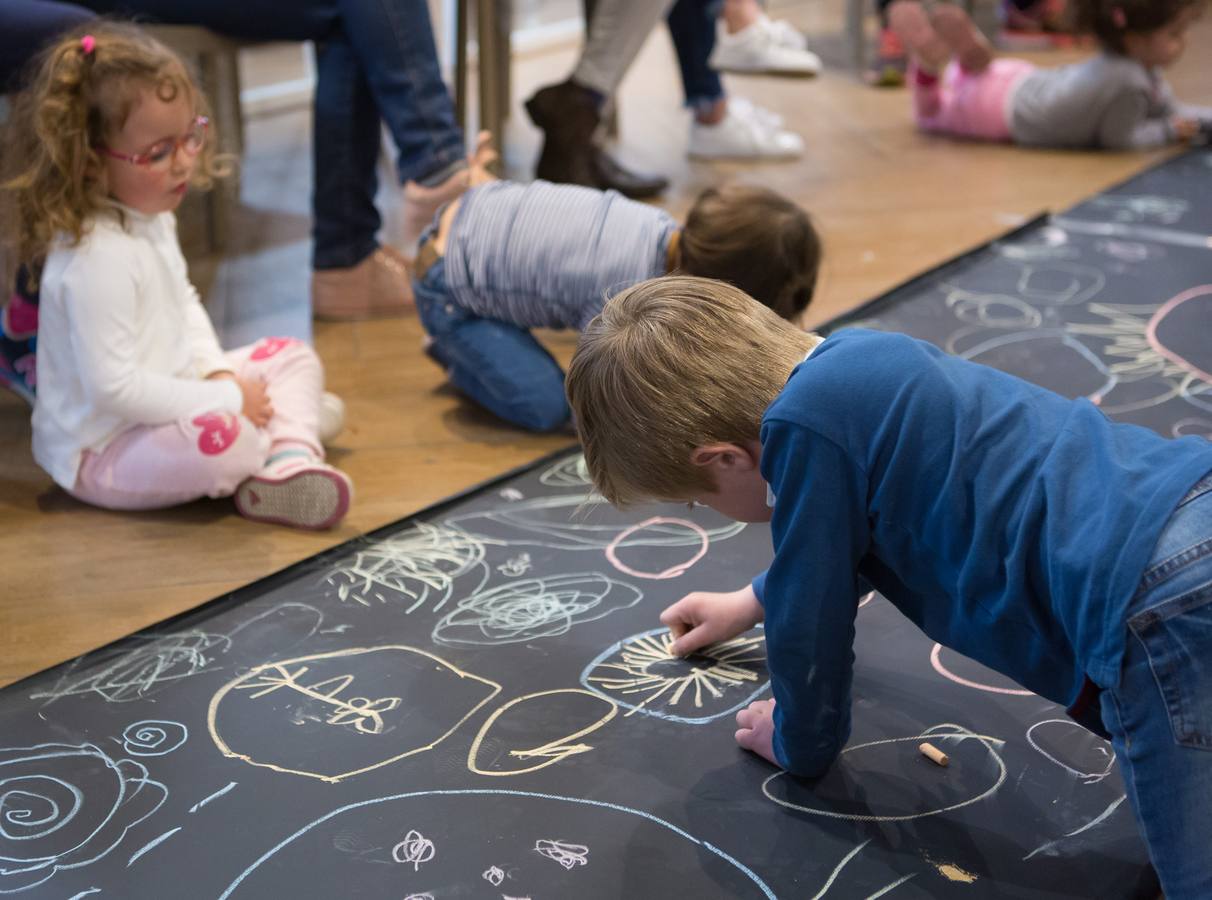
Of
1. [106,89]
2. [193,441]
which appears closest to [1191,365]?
[193,441]

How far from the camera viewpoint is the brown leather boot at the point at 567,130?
Result: 2422 millimetres

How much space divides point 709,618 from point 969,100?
2.11m

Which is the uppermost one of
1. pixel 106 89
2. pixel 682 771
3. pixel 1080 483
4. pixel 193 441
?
pixel 106 89

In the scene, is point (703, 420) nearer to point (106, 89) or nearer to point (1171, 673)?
point (1171, 673)

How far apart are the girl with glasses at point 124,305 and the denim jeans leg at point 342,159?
0.51 metres

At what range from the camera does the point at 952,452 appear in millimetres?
899

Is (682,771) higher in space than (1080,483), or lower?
lower

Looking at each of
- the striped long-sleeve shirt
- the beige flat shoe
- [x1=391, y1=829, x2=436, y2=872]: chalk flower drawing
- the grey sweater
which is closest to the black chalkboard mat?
[x1=391, y1=829, x2=436, y2=872]: chalk flower drawing

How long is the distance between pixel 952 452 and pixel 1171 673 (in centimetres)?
20

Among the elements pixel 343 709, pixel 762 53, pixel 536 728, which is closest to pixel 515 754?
pixel 536 728

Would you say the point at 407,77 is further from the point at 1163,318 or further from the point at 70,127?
the point at 1163,318

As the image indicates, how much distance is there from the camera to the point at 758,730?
1.08 metres

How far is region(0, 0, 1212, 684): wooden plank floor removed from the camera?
137 cm

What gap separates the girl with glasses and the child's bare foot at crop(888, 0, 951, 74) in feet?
6.24
